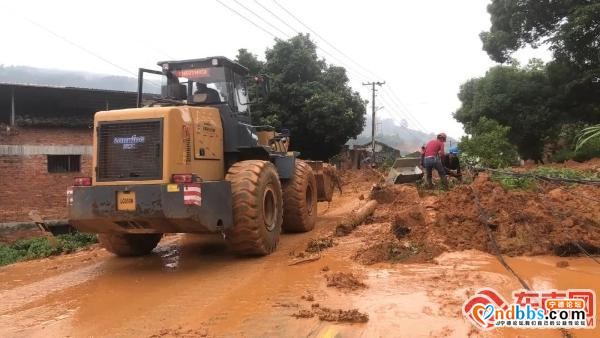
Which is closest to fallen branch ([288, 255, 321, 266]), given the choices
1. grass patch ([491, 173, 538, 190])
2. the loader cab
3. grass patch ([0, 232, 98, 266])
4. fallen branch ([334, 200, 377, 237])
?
fallen branch ([334, 200, 377, 237])

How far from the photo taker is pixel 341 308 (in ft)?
16.5

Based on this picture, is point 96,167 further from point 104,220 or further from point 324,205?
point 324,205

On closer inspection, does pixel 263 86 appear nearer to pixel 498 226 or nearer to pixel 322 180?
pixel 322 180

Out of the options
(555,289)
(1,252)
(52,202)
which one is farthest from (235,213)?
(52,202)

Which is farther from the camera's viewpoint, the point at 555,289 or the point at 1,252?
the point at 1,252

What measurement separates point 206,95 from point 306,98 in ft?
52.3

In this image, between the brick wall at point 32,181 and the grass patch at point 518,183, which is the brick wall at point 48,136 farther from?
the grass patch at point 518,183

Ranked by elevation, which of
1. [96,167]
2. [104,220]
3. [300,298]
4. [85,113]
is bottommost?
[300,298]

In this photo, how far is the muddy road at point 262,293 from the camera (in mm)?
4668

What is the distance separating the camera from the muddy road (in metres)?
4.67

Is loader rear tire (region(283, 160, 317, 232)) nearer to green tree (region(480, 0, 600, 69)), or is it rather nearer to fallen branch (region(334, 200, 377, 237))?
fallen branch (region(334, 200, 377, 237))

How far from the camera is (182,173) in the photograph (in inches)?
270

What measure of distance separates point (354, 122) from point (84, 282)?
19705 mm

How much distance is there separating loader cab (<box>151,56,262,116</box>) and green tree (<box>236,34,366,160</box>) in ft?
46.4
